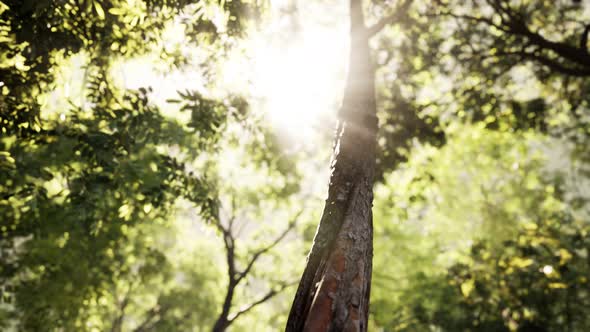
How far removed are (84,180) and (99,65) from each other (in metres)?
1.85

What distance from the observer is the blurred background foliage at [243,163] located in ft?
15.0

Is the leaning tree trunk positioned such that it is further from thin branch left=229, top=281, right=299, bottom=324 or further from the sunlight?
thin branch left=229, top=281, right=299, bottom=324

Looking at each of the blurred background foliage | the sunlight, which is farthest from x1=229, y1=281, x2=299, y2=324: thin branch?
the sunlight

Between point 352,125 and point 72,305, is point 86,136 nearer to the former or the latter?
point 352,125

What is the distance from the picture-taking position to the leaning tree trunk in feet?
6.82

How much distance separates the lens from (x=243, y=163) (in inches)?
452

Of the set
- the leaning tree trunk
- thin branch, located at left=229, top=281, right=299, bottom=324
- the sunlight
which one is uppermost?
the sunlight

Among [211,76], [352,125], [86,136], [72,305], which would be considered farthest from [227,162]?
[352,125]

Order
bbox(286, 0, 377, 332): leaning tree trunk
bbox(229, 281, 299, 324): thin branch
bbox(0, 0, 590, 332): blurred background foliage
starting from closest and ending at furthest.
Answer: bbox(286, 0, 377, 332): leaning tree trunk < bbox(0, 0, 590, 332): blurred background foliage < bbox(229, 281, 299, 324): thin branch

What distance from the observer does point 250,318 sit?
60.4 feet

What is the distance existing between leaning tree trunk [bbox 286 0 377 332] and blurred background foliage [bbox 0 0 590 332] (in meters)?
2.46

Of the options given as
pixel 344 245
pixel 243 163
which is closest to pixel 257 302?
pixel 243 163

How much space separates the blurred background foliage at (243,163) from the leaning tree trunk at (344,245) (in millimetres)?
2461

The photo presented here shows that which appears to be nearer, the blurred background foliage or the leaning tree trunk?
the leaning tree trunk
